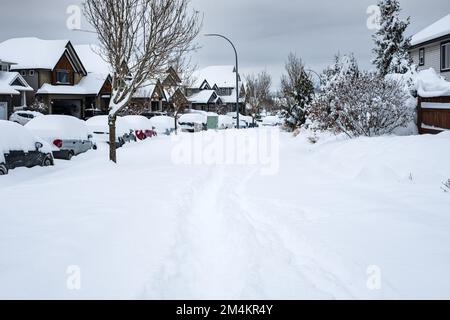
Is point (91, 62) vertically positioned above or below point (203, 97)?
above

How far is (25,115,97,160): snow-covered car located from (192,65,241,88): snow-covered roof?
6460 cm

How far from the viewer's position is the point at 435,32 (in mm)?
25672

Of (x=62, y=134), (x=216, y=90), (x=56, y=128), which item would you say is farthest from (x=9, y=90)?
(x=216, y=90)

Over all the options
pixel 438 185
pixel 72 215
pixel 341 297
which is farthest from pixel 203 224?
pixel 438 185

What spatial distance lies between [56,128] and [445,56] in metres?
21.3

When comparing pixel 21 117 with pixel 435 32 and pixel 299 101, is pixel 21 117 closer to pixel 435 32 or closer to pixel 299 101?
pixel 299 101

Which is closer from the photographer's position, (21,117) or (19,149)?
(19,149)

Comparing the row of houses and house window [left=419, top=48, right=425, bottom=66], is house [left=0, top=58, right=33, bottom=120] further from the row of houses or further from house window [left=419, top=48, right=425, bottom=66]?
house window [left=419, top=48, right=425, bottom=66]

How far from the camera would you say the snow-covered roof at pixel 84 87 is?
138ft

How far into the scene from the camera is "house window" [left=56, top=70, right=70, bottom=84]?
44.0m

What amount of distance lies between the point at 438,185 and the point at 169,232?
589cm

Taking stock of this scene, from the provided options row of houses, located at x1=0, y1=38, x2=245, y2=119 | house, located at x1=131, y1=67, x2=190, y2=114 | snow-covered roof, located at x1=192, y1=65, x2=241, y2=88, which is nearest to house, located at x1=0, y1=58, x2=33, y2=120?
row of houses, located at x1=0, y1=38, x2=245, y2=119
